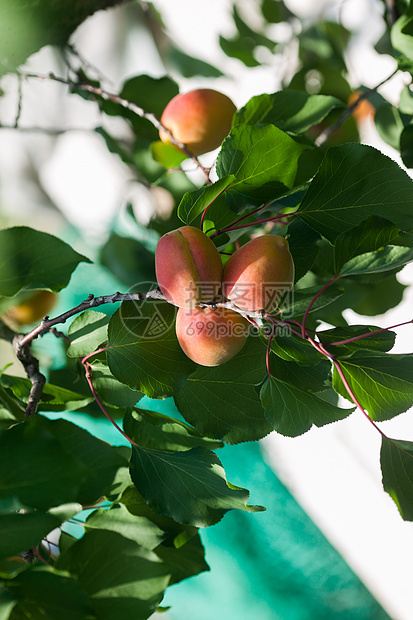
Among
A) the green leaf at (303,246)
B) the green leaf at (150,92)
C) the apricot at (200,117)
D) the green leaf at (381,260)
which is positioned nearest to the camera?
the green leaf at (381,260)

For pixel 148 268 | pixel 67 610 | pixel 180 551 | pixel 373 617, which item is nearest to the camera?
pixel 67 610

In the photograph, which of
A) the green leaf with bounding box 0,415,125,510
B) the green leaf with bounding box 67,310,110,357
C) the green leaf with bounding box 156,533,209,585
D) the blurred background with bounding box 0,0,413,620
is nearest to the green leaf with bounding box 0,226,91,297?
the green leaf with bounding box 67,310,110,357

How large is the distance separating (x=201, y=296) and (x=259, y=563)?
0.77 meters

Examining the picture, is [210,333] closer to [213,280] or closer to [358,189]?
[213,280]

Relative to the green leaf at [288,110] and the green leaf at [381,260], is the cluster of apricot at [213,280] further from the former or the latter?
the green leaf at [288,110]

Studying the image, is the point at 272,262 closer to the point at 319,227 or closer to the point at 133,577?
the point at 319,227

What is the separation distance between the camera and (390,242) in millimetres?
317

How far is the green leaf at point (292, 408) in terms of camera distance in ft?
1.16

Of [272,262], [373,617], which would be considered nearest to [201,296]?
[272,262]

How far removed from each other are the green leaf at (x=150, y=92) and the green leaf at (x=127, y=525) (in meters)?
0.47

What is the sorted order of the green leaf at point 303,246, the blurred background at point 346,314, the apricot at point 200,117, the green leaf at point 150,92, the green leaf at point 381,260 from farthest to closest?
1. the blurred background at point 346,314
2. the green leaf at point 150,92
3. the apricot at point 200,117
4. the green leaf at point 303,246
5. the green leaf at point 381,260

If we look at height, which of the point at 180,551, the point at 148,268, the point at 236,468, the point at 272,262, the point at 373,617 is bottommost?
the point at 373,617

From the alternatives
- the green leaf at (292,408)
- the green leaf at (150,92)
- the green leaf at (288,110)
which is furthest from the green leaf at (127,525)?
the green leaf at (150,92)

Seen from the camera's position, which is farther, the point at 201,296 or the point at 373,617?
the point at 373,617
